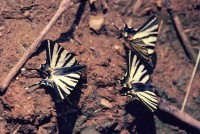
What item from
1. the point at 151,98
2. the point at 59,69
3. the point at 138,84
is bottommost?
the point at 151,98

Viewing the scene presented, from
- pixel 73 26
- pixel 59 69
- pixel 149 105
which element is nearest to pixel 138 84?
pixel 149 105

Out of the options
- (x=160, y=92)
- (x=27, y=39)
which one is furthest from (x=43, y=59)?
(x=160, y=92)

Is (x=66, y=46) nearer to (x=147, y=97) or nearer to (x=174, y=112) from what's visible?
(x=147, y=97)

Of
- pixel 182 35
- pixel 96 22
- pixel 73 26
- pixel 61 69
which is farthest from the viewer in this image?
pixel 182 35

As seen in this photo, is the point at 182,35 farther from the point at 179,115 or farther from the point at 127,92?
the point at 127,92

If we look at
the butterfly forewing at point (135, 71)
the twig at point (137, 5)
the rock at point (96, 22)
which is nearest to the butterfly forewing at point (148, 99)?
the butterfly forewing at point (135, 71)

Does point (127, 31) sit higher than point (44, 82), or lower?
higher

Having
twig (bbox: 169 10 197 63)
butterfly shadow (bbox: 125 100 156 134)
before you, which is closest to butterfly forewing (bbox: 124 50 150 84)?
butterfly shadow (bbox: 125 100 156 134)

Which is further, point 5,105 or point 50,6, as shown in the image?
point 50,6
